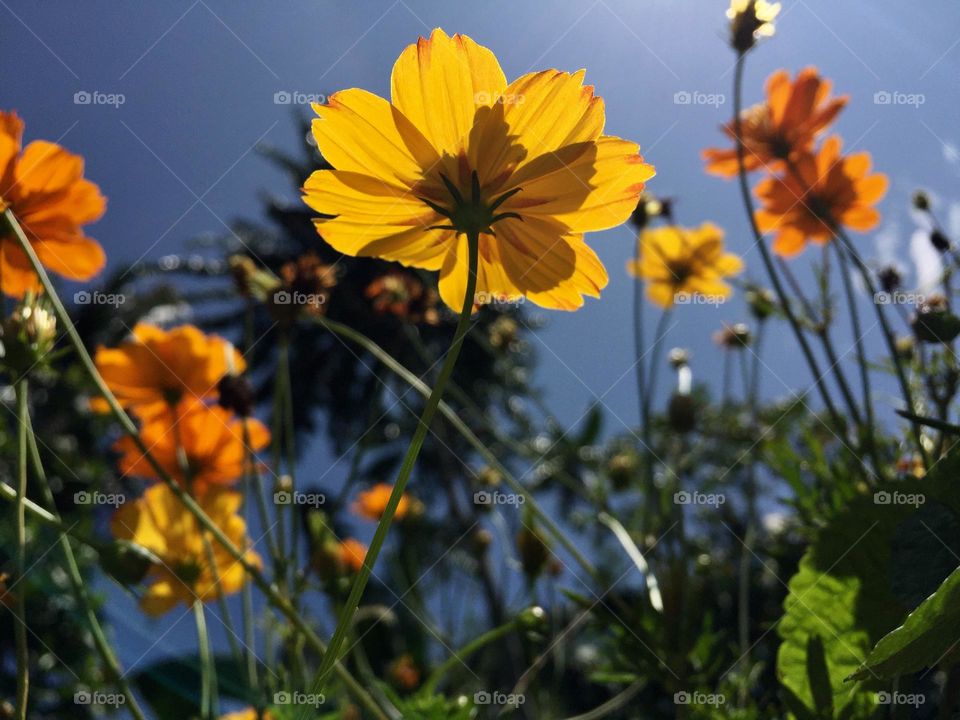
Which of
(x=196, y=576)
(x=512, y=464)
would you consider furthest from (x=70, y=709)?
(x=512, y=464)

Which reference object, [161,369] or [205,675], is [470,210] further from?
[161,369]

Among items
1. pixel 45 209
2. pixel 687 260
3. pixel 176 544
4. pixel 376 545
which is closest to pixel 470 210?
pixel 376 545

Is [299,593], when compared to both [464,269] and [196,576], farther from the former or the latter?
[464,269]

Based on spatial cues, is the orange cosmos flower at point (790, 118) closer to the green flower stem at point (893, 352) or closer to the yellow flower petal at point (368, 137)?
the green flower stem at point (893, 352)

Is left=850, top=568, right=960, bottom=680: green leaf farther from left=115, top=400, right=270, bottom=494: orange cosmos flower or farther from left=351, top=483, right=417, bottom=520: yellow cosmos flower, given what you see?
left=351, top=483, right=417, bottom=520: yellow cosmos flower

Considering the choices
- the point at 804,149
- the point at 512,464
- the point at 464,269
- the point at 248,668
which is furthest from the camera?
the point at 512,464

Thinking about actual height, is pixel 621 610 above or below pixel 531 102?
below
